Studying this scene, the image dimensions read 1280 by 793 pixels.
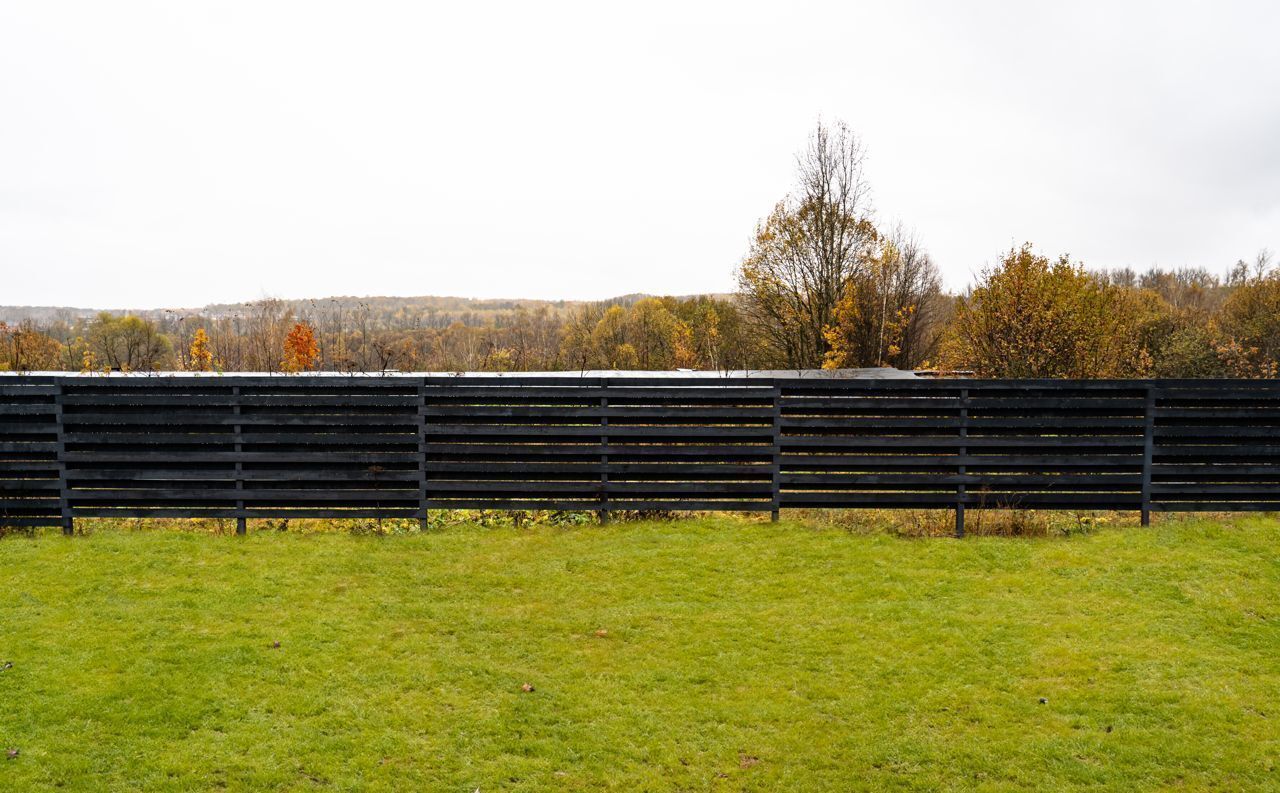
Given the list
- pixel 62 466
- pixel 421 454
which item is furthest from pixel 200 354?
pixel 421 454

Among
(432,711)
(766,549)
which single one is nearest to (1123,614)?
(766,549)

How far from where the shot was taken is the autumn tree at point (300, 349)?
73.4 feet

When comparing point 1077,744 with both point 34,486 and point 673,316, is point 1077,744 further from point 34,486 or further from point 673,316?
point 673,316

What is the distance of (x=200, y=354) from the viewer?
2244 cm

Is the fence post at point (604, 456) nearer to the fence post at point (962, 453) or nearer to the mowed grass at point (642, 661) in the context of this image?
the mowed grass at point (642, 661)

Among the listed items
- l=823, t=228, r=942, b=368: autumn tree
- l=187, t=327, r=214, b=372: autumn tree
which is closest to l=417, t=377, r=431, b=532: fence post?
l=187, t=327, r=214, b=372: autumn tree

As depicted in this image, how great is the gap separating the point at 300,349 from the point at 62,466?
20.0 meters

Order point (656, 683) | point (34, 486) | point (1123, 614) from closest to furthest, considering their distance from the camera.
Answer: point (656, 683) < point (1123, 614) < point (34, 486)

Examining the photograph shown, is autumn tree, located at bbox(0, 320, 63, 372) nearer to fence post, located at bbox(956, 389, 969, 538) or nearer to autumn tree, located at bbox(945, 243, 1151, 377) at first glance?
fence post, located at bbox(956, 389, 969, 538)

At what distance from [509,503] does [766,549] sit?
278 cm

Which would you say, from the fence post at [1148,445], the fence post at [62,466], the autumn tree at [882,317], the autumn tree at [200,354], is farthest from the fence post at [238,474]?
the autumn tree at [882,317]

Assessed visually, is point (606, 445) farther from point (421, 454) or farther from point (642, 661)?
point (642, 661)

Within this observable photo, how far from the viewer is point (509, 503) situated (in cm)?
840

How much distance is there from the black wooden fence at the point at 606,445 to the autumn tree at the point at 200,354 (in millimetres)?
10174
